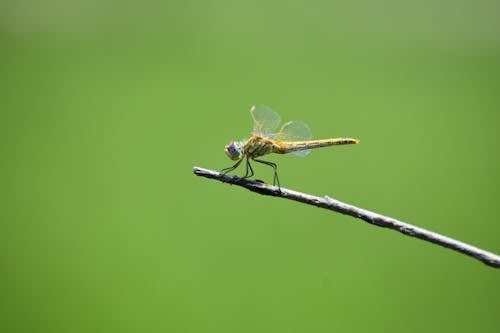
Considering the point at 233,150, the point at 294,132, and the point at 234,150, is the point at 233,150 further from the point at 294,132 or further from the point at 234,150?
the point at 294,132

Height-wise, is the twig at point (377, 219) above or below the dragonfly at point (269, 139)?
below

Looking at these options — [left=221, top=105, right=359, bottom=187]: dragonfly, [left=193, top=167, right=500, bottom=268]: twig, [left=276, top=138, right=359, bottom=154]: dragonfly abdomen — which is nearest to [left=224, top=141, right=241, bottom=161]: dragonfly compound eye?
[left=221, top=105, right=359, bottom=187]: dragonfly

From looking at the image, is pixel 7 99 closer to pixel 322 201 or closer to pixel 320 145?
pixel 320 145

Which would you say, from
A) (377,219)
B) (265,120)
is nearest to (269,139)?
(265,120)

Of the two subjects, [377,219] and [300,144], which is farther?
[300,144]

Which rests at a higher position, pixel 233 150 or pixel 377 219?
pixel 233 150

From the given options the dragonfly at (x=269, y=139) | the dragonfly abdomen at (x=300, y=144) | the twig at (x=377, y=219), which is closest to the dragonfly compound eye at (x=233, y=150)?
Result: the dragonfly at (x=269, y=139)

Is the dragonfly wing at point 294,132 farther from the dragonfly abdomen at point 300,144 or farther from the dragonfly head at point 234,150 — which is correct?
the dragonfly head at point 234,150

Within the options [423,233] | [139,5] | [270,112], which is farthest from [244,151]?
[139,5]
